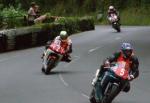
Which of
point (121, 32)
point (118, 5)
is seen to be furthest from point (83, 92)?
point (118, 5)

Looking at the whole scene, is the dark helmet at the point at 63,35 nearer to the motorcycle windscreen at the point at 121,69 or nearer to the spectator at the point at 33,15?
the motorcycle windscreen at the point at 121,69

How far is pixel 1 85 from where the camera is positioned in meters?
20.2

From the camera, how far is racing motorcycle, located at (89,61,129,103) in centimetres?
1529

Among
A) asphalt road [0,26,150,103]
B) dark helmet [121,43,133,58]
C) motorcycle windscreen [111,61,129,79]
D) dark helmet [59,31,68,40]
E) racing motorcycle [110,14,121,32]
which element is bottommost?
racing motorcycle [110,14,121,32]

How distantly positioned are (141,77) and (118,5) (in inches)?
1792

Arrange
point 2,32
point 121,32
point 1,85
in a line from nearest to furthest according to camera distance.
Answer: point 1,85 < point 2,32 < point 121,32

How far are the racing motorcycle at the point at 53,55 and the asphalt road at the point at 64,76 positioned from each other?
37cm

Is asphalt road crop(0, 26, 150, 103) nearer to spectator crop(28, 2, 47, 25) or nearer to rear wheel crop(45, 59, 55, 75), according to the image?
rear wheel crop(45, 59, 55, 75)

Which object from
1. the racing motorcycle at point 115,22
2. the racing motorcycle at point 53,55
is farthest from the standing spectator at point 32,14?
the racing motorcycle at point 53,55

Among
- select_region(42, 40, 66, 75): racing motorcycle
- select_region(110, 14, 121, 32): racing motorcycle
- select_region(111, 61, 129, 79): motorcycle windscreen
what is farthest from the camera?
select_region(110, 14, 121, 32): racing motorcycle

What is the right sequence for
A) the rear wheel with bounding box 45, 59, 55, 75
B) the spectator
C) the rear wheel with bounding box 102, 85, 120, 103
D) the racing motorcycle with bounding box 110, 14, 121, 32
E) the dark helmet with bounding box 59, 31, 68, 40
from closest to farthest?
1. the rear wheel with bounding box 102, 85, 120, 103
2. the rear wheel with bounding box 45, 59, 55, 75
3. the dark helmet with bounding box 59, 31, 68, 40
4. the spectator
5. the racing motorcycle with bounding box 110, 14, 121, 32

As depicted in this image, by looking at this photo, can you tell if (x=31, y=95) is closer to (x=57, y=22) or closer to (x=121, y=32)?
(x=57, y=22)

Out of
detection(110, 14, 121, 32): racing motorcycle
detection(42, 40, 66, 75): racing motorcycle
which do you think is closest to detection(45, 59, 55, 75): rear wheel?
detection(42, 40, 66, 75): racing motorcycle

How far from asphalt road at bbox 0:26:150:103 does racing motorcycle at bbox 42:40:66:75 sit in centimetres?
37
